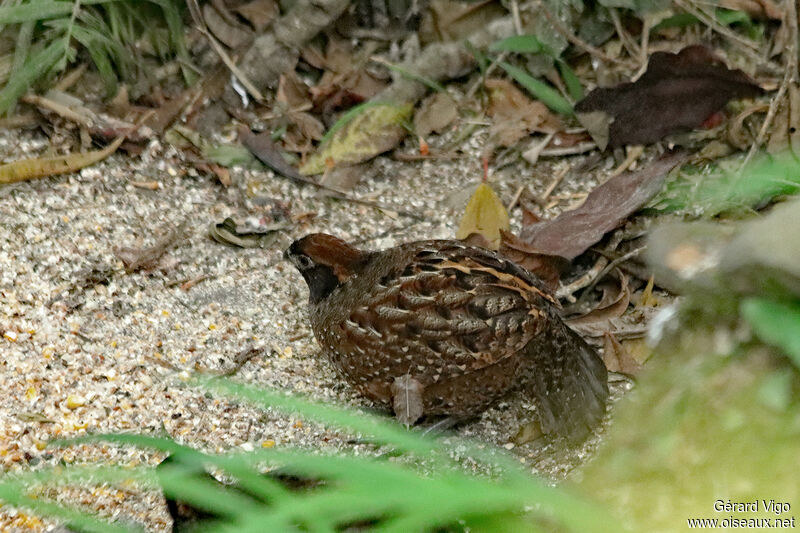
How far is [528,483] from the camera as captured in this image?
135cm

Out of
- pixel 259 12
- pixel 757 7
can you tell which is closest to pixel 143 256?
pixel 259 12

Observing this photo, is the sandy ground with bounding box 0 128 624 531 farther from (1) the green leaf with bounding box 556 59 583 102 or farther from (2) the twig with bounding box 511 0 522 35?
(2) the twig with bounding box 511 0 522 35

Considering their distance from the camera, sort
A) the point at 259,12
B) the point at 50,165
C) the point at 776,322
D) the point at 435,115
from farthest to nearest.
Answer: the point at 259,12
the point at 435,115
the point at 50,165
the point at 776,322

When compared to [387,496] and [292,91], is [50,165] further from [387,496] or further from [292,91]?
[387,496]

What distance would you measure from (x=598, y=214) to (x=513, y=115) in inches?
34.9

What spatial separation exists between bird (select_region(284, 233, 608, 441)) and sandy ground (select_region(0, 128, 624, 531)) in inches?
7.3

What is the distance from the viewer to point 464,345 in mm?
3260

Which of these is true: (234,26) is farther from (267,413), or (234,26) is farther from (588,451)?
(588,451)

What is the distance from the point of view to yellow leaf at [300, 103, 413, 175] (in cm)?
474

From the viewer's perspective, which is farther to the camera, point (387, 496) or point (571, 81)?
point (571, 81)

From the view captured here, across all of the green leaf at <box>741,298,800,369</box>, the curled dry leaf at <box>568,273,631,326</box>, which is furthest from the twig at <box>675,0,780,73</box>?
the green leaf at <box>741,298,800,369</box>

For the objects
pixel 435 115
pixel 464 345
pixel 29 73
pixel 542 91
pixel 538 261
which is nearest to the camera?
pixel 464 345

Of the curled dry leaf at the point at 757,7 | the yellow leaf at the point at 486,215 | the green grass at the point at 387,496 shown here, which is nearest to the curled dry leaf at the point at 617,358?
the yellow leaf at the point at 486,215

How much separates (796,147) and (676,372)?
3.16 m
